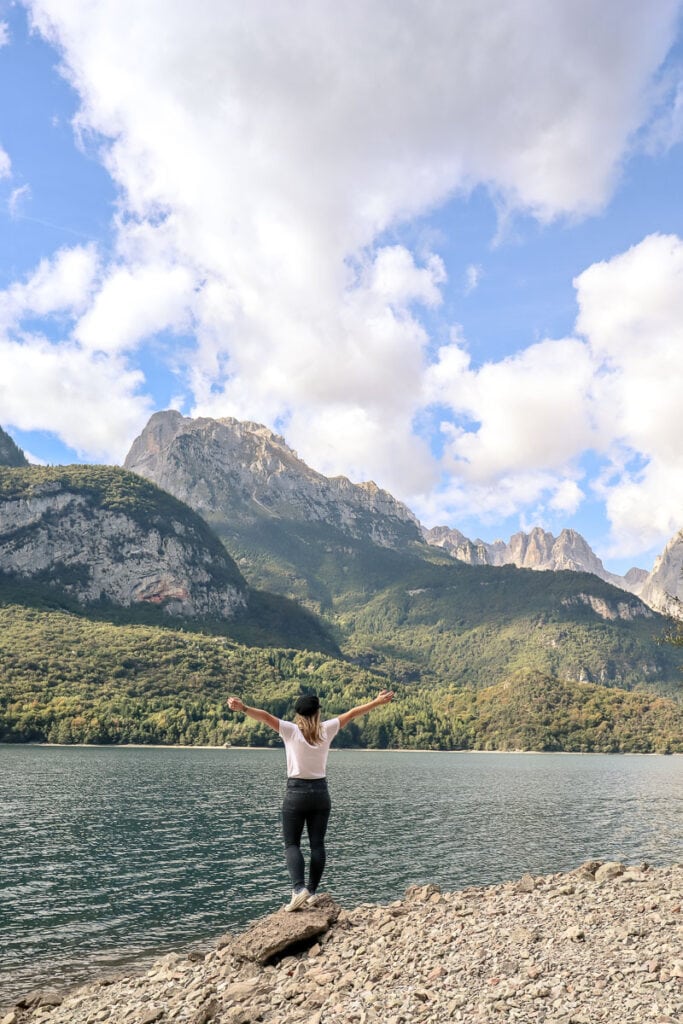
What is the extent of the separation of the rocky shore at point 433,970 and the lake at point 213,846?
38.4 ft

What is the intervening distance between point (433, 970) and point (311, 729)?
527 cm

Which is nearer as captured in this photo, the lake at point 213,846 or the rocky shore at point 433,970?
the rocky shore at point 433,970

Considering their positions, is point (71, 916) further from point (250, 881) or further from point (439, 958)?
point (439, 958)

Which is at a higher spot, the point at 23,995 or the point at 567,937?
the point at 567,937

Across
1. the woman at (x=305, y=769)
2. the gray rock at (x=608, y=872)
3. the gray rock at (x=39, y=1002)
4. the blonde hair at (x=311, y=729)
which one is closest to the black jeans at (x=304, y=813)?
the woman at (x=305, y=769)

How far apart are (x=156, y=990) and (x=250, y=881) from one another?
92.8 ft

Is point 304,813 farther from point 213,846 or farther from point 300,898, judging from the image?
point 213,846

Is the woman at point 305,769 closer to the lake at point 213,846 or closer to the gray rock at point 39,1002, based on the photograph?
the gray rock at point 39,1002

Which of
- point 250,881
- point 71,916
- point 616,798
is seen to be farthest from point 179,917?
point 616,798

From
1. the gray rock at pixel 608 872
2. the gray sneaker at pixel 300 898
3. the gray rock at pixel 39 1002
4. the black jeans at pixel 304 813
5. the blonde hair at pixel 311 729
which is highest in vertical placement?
the blonde hair at pixel 311 729

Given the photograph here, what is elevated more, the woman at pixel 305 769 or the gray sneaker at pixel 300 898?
the woman at pixel 305 769

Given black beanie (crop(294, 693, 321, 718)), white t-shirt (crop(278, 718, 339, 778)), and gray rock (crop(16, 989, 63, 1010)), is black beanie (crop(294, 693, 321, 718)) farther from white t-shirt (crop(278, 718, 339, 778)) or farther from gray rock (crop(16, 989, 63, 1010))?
gray rock (crop(16, 989, 63, 1010))

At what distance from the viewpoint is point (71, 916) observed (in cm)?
3456

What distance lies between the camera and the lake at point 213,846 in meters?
32.5
